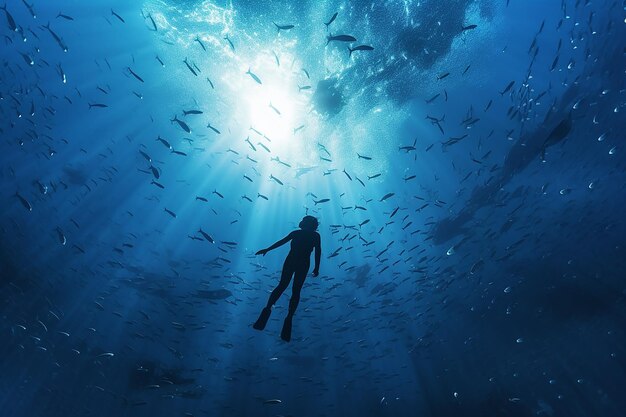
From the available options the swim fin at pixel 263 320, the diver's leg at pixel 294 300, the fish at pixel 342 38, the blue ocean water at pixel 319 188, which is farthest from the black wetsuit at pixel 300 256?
the fish at pixel 342 38

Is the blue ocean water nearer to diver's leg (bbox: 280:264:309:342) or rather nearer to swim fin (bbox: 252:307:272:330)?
diver's leg (bbox: 280:264:309:342)

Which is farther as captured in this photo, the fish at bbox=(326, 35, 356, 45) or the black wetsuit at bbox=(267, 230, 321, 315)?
the black wetsuit at bbox=(267, 230, 321, 315)

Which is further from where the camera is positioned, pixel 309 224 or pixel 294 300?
pixel 309 224

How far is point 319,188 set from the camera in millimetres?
16547

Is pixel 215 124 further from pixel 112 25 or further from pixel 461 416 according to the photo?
pixel 461 416

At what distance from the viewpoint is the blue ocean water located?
11406 millimetres

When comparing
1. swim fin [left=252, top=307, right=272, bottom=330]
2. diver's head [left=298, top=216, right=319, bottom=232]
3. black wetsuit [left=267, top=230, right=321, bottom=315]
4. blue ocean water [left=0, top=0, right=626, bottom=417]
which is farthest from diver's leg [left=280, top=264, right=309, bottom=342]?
blue ocean water [left=0, top=0, right=626, bottom=417]

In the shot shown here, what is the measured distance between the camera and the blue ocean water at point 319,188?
37.4 ft

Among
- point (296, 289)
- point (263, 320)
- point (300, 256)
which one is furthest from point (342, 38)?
point (263, 320)

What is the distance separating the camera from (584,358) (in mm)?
29172

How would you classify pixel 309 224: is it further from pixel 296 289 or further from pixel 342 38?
pixel 342 38

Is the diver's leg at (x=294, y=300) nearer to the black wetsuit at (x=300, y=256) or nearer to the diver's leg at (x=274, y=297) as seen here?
the black wetsuit at (x=300, y=256)

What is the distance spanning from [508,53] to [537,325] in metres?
25.8

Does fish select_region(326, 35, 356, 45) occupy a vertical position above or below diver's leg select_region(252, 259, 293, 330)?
above
